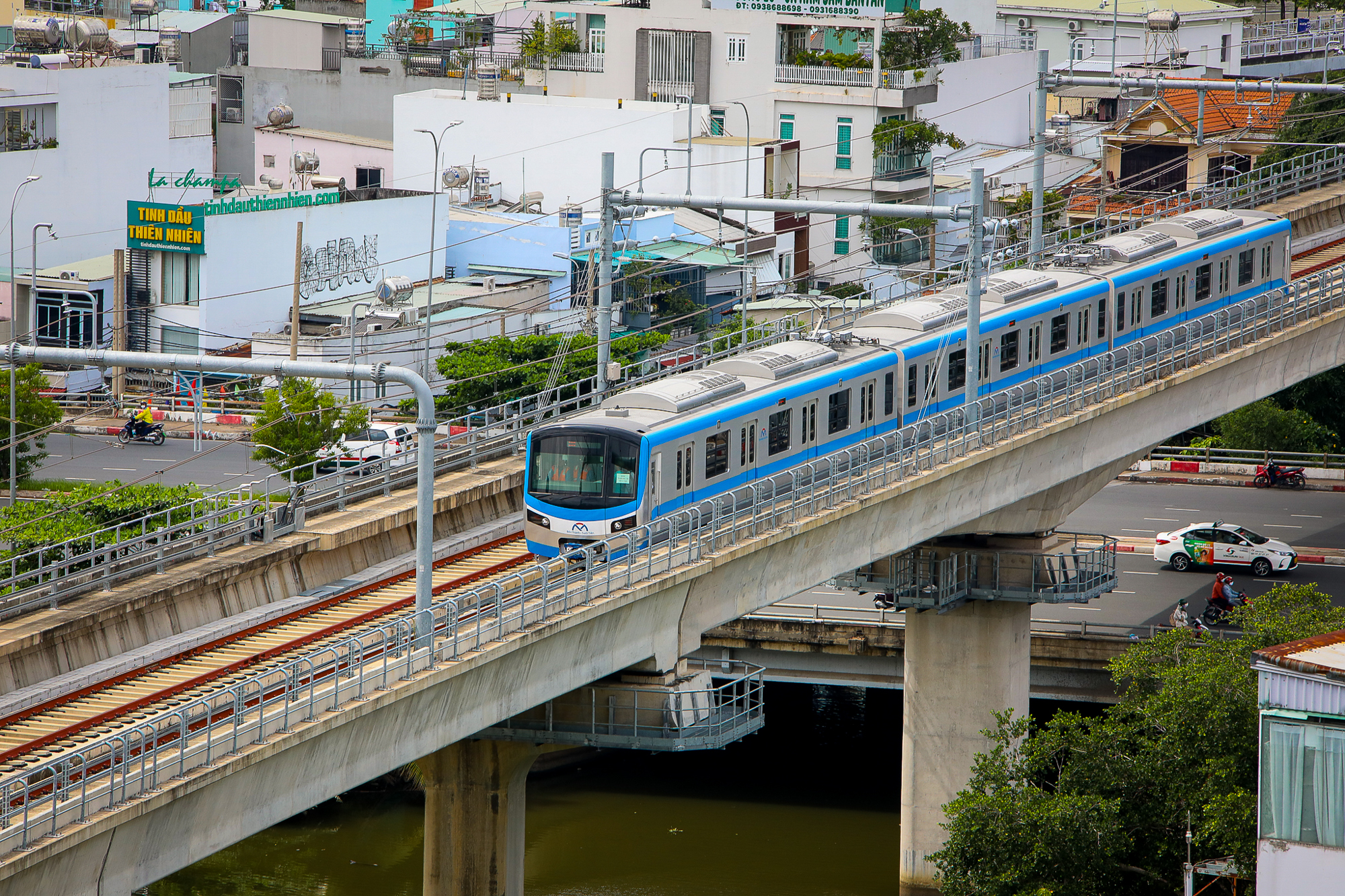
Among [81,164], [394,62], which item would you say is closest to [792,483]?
[81,164]

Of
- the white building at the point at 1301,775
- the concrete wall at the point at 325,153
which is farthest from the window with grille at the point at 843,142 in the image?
the white building at the point at 1301,775

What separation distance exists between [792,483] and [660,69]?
55.8 meters

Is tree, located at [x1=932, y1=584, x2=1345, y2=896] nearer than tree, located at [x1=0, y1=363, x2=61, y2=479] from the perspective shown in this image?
Yes

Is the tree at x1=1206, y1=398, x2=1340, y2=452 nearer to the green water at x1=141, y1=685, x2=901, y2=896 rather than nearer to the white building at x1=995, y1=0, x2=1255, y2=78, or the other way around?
the green water at x1=141, y1=685, x2=901, y2=896

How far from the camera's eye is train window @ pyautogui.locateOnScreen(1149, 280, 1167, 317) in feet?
150

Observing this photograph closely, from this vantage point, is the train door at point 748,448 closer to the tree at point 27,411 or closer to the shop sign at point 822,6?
the tree at point 27,411

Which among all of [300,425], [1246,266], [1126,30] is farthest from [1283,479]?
[1126,30]

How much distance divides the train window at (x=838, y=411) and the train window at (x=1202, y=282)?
1431 centimetres

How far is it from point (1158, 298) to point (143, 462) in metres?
31.6

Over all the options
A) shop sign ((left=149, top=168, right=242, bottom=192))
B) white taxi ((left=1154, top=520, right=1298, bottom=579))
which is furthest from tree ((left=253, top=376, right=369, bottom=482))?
shop sign ((left=149, top=168, right=242, bottom=192))

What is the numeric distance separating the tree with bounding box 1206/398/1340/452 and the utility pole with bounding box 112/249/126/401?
3719 centimetres

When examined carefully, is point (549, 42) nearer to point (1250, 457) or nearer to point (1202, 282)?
point (1250, 457)

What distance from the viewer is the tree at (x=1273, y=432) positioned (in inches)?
2522

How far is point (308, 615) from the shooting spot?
102 feet
